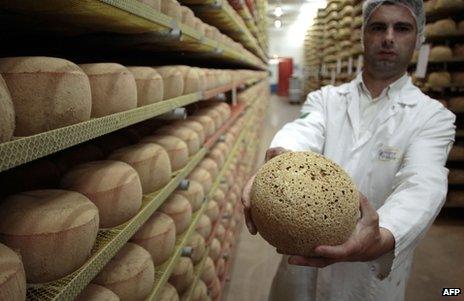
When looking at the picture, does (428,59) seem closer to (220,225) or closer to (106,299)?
(220,225)

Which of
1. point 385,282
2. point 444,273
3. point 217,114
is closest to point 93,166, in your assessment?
point 385,282

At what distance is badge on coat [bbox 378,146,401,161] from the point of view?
1528 mm

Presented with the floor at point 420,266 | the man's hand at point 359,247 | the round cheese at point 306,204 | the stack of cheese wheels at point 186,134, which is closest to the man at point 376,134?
the man's hand at point 359,247

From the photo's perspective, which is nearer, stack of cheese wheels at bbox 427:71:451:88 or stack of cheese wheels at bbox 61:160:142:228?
stack of cheese wheels at bbox 61:160:142:228

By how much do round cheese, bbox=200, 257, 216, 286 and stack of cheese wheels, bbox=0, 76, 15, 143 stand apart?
74.8 inches

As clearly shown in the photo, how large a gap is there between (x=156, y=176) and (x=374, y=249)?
0.90m

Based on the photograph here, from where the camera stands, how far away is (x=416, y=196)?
1.18 meters

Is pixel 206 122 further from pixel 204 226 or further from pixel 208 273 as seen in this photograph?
pixel 208 273

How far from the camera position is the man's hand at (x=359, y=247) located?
0.95 metres

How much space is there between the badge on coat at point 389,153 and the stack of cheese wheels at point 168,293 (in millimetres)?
1140

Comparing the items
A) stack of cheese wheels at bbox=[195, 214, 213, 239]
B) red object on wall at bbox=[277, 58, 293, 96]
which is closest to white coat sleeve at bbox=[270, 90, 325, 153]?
stack of cheese wheels at bbox=[195, 214, 213, 239]

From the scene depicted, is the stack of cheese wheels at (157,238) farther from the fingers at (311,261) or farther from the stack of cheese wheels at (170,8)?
the stack of cheese wheels at (170,8)

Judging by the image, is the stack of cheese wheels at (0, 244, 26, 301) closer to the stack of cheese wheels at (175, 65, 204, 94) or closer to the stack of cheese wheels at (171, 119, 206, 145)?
the stack of cheese wheels at (175, 65, 204, 94)

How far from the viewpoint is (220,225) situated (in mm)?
2967
